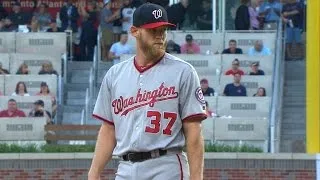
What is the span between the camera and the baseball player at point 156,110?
22.9ft

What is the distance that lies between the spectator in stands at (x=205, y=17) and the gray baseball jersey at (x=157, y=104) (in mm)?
17052

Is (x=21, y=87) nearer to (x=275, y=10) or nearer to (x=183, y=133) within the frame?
(x=275, y=10)

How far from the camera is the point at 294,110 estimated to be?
22.0m

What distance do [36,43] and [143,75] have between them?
16536 millimetres

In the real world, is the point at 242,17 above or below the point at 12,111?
above

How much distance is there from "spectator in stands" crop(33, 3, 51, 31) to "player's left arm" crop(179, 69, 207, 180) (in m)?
17.8

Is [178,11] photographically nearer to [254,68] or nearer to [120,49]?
[120,49]

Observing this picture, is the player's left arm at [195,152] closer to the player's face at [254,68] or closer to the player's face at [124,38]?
the player's face at [254,68]

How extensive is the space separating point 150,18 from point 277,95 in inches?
582

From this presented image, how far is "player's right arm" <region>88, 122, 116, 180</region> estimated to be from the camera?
7.16 m

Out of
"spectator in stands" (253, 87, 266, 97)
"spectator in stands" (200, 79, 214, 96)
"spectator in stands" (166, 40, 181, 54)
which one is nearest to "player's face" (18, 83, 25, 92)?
"spectator in stands" (166, 40, 181, 54)

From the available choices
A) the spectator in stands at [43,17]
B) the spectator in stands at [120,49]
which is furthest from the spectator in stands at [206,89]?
the spectator in stands at [43,17]

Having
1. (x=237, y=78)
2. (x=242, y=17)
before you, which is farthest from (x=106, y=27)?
(x=237, y=78)

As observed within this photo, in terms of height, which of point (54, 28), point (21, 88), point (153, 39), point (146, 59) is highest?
point (54, 28)
